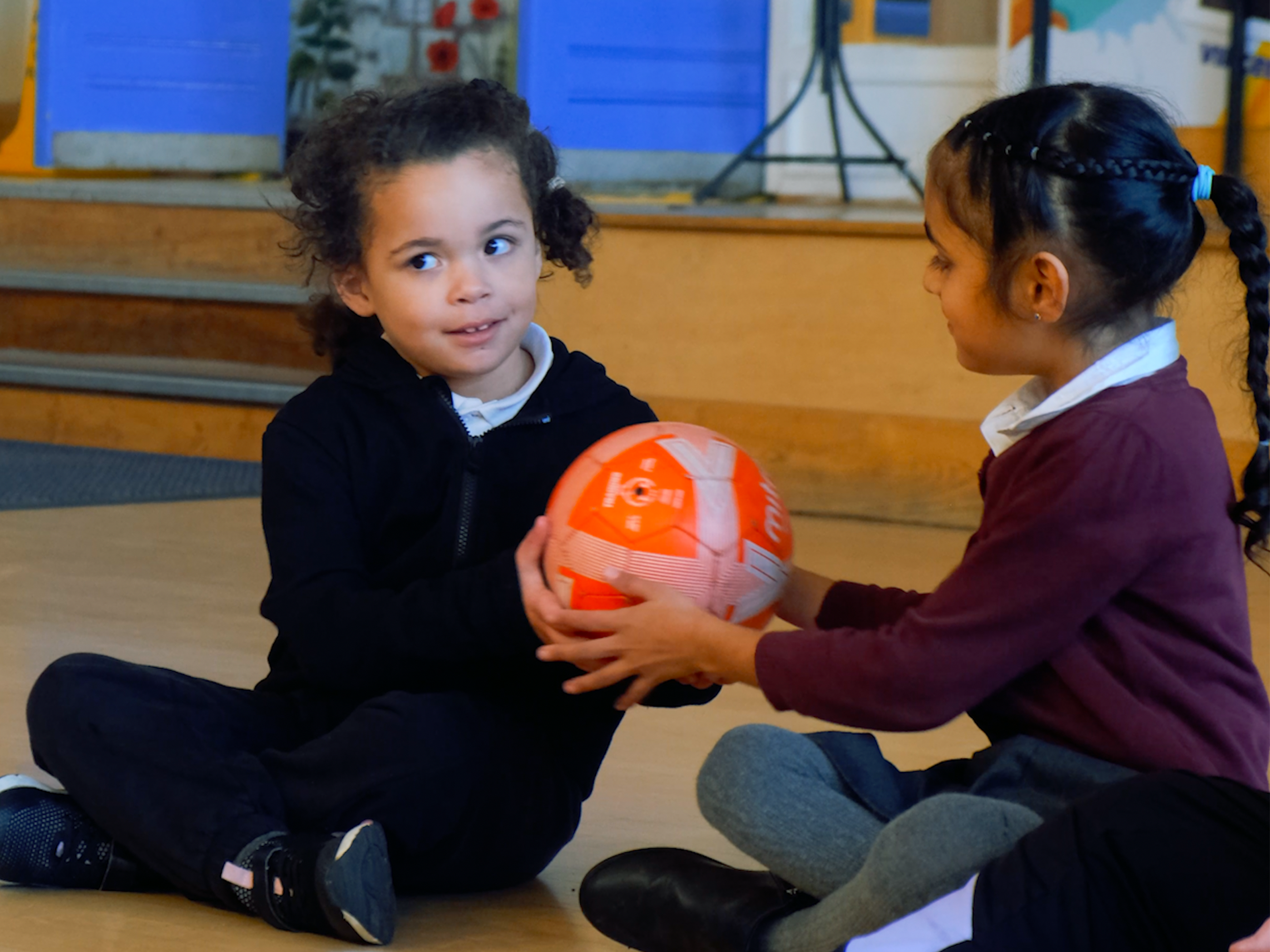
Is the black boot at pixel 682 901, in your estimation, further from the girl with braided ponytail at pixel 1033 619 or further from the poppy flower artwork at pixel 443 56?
the poppy flower artwork at pixel 443 56

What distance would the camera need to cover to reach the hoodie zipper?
138 cm

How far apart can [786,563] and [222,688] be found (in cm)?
51

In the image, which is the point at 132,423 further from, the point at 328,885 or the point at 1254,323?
the point at 1254,323

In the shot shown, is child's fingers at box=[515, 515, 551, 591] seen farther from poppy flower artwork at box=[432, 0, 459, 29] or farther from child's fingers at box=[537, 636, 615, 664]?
poppy flower artwork at box=[432, 0, 459, 29]

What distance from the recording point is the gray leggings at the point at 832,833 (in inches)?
40.1

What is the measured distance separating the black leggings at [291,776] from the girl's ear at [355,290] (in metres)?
0.38

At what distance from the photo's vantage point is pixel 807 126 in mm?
4566

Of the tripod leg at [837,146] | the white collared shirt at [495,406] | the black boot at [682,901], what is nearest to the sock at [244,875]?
the black boot at [682,901]

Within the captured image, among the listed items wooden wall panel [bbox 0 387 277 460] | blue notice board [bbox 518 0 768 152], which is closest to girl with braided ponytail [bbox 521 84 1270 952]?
wooden wall panel [bbox 0 387 277 460]

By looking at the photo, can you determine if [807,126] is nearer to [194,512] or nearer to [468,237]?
[194,512]

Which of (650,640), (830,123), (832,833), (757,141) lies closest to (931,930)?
(832,833)

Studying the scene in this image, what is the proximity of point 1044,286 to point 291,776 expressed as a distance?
0.72 meters

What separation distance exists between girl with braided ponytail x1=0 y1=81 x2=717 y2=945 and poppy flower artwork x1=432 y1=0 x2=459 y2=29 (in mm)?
3368

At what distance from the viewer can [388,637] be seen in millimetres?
1277
